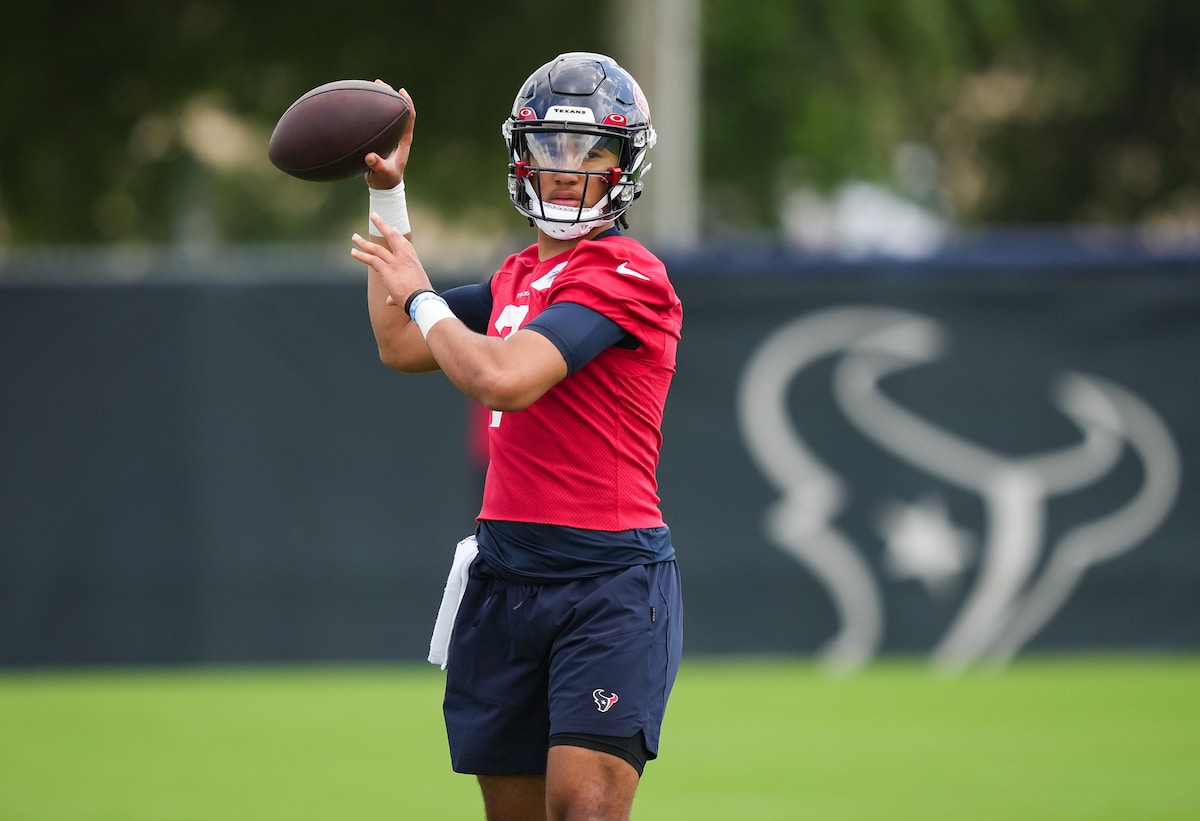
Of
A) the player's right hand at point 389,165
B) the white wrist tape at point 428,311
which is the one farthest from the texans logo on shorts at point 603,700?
the player's right hand at point 389,165

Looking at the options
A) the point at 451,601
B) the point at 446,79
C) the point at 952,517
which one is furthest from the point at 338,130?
the point at 446,79

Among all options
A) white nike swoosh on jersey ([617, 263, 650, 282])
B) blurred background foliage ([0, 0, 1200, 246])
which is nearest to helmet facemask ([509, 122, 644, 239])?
white nike swoosh on jersey ([617, 263, 650, 282])

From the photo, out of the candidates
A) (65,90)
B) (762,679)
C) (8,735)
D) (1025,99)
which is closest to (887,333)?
(762,679)

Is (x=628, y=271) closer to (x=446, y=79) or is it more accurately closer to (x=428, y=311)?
(x=428, y=311)

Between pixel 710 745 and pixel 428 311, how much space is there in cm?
493

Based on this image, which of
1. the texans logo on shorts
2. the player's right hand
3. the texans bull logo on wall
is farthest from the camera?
the texans bull logo on wall

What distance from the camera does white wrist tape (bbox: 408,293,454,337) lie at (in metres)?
4.21

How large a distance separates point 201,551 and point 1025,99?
17.4m

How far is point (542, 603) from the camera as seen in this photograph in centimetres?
436

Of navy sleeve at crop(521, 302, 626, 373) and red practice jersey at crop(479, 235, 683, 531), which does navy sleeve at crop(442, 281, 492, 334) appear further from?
navy sleeve at crop(521, 302, 626, 373)

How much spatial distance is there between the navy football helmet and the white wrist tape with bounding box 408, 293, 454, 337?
15.5 inches

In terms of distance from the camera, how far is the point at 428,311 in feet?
13.9

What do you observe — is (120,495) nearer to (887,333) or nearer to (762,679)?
(762,679)

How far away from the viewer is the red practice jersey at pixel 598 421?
4328mm
